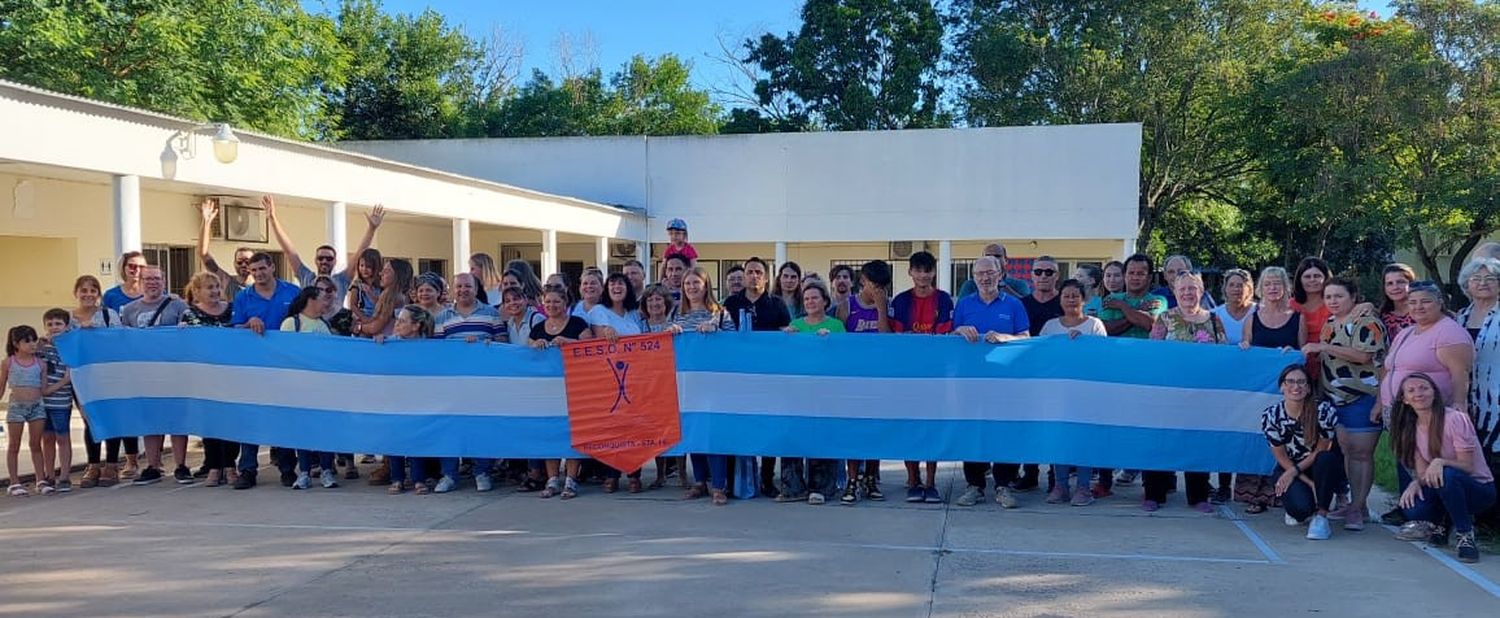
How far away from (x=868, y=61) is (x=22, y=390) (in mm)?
31588

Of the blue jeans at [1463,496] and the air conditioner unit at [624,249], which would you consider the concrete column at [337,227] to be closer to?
the air conditioner unit at [624,249]

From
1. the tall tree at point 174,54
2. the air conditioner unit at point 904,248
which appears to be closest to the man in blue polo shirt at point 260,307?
the tall tree at point 174,54

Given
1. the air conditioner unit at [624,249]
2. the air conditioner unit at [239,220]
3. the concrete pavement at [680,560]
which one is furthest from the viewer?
the air conditioner unit at [624,249]

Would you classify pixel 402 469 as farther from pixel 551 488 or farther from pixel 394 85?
pixel 394 85

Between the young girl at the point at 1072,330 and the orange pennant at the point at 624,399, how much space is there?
2521 millimetres

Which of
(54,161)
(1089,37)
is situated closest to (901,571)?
(54,161)

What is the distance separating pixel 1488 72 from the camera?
2250 centimetres

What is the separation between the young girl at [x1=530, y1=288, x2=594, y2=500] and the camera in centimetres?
702

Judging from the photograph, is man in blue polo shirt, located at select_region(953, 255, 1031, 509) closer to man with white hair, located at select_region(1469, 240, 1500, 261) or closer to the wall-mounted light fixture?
man with white hair, located at select_region(1469, 240, 1500, 261)

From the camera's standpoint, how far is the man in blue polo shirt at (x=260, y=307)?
743cm

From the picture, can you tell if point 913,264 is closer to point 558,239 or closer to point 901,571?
point 901,571

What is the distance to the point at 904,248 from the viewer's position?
24.9 m

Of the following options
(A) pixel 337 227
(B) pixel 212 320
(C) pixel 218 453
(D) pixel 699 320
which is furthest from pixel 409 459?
(A) pixel 337 227

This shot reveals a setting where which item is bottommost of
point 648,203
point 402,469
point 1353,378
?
point 402,469
